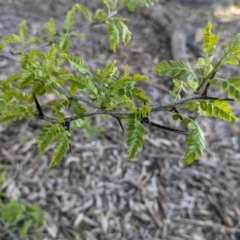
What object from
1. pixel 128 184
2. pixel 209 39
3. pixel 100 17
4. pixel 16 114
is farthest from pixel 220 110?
pixel 128 184

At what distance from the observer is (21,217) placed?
233 cm

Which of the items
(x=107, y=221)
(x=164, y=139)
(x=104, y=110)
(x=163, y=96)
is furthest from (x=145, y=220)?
(x=104, y=110)

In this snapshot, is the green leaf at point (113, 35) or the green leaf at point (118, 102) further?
the green leaf at point (113, 35)

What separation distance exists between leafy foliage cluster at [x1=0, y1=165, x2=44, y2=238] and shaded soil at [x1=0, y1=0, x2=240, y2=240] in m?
0.06

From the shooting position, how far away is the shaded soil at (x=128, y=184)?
2535mm

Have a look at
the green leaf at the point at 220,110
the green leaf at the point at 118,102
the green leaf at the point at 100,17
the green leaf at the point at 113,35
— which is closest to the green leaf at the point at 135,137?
the green leaf at the point at 118,102

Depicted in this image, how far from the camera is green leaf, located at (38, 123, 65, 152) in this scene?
90 cm

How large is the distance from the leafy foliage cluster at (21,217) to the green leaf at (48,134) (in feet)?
5.12

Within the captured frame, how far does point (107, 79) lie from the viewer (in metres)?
0.89

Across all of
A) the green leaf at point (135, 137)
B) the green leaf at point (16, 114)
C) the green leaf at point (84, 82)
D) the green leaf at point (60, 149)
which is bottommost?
the green leaf at point (60, 149)

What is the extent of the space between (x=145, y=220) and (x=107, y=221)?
260 mm

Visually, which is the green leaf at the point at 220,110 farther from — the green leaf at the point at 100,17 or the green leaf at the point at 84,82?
the green leaf at the point at 100,17

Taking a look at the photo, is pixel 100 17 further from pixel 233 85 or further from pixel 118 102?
pixel 233 85

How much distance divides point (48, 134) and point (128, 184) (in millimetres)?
1963
